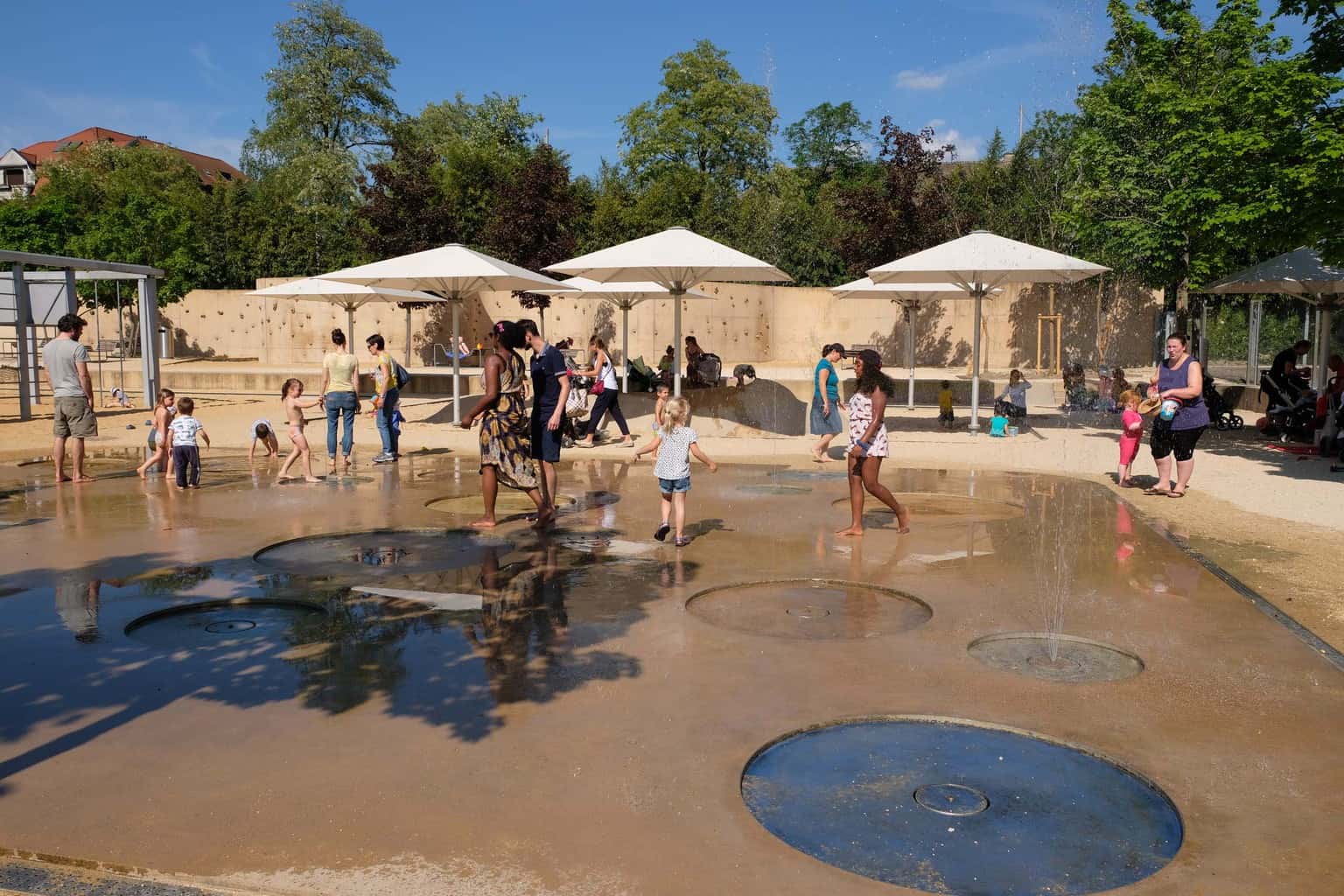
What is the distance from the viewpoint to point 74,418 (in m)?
11.0

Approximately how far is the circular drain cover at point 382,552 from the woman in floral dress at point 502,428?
0.50 metres

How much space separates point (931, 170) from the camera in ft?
104

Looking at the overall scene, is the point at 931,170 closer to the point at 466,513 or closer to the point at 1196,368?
the point at 1196,368

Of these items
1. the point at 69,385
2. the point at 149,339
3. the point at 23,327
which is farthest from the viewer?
the point at 149,339

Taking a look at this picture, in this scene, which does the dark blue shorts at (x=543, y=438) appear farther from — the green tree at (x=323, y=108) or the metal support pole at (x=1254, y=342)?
the green tree at (x=323, y=108)

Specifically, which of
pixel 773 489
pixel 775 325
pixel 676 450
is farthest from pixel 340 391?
pixel 775 325

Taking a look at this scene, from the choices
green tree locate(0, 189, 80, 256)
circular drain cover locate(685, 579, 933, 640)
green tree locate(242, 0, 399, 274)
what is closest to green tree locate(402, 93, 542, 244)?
green tree locate(242, 0, 399, 274)

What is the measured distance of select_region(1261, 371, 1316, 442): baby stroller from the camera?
15.4 metres

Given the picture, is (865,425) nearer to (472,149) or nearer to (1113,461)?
(1113,461)

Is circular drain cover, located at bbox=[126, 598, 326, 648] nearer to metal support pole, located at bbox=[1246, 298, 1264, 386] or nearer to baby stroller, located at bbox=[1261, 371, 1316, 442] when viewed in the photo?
baby stroller, located at bbox=[1261, 371, 1316, 442]

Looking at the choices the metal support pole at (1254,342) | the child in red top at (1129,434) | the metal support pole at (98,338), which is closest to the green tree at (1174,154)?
the metal support pole at (1254,342)

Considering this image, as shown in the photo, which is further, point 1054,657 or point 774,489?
point 774,489

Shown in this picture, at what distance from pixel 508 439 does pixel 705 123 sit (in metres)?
45.2

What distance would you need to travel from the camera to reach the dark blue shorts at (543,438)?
910 centimetres
